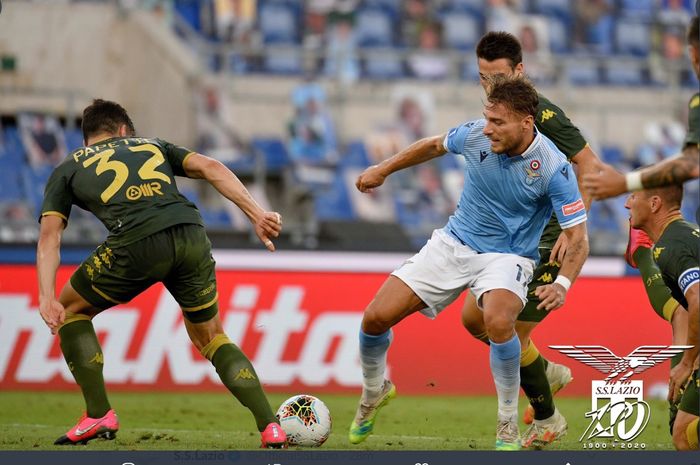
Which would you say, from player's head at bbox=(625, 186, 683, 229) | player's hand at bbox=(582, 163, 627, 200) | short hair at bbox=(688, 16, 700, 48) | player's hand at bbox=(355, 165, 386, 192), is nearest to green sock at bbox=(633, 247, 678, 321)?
player's head at bbox=(625, 186, 683, 229)

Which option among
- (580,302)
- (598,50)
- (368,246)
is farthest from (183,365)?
(598,50)

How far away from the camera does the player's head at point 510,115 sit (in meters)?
6.86

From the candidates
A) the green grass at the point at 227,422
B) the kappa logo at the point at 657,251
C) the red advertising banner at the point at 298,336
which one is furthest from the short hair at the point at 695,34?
the red advertising banner at the point at 298,336

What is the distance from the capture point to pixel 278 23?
1942 centimetres

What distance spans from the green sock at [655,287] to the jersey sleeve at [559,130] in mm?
960

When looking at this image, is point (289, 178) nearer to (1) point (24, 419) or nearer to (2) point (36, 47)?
(2) point (36, 47)

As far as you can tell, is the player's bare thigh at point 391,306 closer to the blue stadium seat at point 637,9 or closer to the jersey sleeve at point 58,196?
the jersey sleeve at point 58,196

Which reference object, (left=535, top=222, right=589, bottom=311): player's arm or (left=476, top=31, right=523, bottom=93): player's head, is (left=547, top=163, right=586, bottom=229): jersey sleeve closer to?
(left=535, top=222, right=589, bottom=311): player's arm

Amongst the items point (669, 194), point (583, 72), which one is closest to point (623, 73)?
point (583, 72)

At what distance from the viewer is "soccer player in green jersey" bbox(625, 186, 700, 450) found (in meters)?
6.59

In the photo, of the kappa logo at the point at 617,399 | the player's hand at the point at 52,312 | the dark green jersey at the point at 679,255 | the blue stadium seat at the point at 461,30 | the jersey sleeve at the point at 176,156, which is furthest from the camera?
the blue stadium seat at the point at 461,30

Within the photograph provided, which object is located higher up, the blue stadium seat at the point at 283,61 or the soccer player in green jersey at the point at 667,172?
the soccer player in green jersey at the point at 667,172

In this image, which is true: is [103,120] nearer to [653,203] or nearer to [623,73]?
[653,203]

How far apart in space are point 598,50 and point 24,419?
1531 cm
